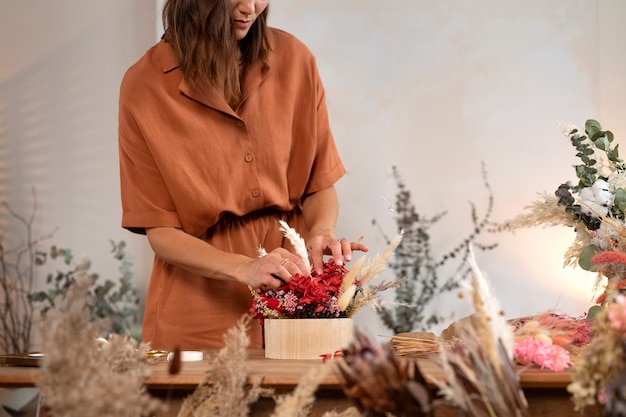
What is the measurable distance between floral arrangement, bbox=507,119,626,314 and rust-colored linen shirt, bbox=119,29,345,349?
0.69m

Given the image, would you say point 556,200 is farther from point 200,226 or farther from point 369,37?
point 369,37

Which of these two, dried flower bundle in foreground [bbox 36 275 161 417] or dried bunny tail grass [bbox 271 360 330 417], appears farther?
dried bunny tail grass [bbox 271 360 330 417]

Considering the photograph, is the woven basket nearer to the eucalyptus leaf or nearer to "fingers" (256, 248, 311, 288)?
"fingers" (256, 248, 311, 288)

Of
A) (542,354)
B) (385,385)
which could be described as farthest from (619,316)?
(542,354)

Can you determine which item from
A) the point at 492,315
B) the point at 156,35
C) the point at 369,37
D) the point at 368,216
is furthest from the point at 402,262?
the point at 492,315

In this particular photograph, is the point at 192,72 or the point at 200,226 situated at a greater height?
the point at 192,72

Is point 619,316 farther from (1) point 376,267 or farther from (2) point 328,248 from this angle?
(2) point 328,248

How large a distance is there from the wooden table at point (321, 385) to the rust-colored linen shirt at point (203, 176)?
858 mm

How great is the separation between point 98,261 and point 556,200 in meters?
3.05

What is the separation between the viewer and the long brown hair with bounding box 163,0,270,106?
7.72 feet

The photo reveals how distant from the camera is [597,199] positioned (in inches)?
84.8

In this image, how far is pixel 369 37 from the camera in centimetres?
415

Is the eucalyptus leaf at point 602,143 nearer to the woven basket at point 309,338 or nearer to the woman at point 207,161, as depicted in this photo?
the woman at point 207,161


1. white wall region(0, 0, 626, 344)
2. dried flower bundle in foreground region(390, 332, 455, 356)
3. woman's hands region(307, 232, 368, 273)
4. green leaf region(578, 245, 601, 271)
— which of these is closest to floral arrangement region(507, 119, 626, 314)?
green leaf region(578, 245, 601, 271)
